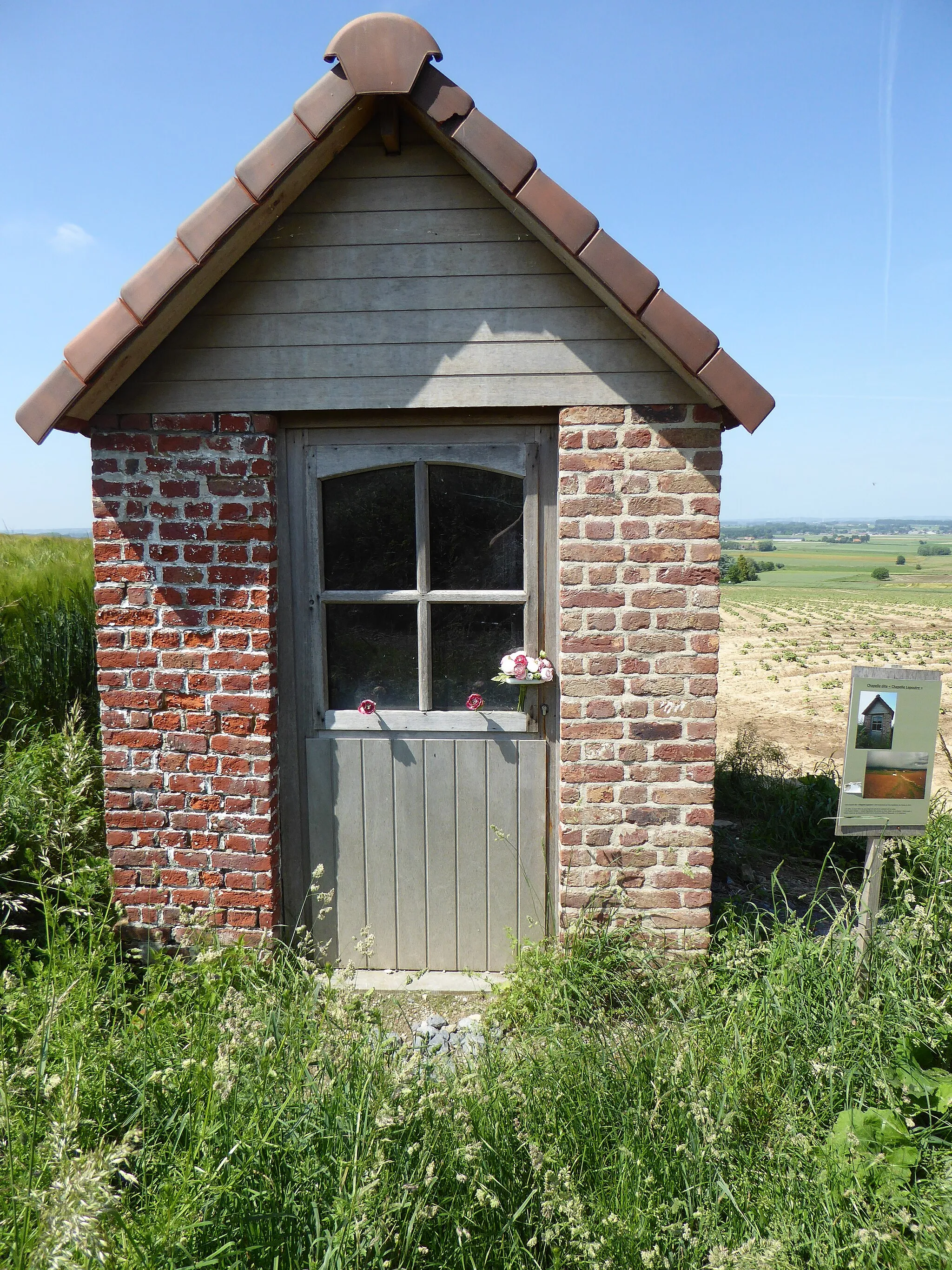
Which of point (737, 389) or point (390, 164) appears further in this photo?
point (390, 164)

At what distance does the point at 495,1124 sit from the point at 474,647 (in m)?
1.92

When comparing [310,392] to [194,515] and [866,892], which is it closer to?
[194,515]

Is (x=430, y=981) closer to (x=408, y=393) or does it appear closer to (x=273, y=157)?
(x=408, y=393)

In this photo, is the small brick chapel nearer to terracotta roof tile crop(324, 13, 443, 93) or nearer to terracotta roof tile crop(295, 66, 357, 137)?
terracotta roof tile crop(295, 66, 357, 137)

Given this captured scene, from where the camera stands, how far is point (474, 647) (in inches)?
143

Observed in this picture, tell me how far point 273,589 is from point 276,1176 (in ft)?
7.29

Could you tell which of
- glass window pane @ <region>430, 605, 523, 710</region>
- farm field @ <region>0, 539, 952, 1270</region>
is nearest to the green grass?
farm field @ <region>0, 539, 952, 1270</region>

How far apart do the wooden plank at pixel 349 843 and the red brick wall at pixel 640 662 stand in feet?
3.16

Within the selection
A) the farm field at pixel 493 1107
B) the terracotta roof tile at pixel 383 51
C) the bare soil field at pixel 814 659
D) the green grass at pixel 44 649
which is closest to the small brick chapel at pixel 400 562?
the terracotta roof tile at pixel 383 51

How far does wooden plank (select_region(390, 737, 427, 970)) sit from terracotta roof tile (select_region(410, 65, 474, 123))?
2544mm

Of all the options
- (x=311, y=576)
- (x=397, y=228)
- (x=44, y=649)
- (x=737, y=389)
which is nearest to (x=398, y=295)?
(x=397, y=228)

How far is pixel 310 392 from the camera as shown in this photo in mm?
3414

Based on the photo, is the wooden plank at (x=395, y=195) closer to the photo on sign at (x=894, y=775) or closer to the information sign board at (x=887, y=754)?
the information sign board at (x=887, y=754)

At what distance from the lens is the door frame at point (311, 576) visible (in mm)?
3510
